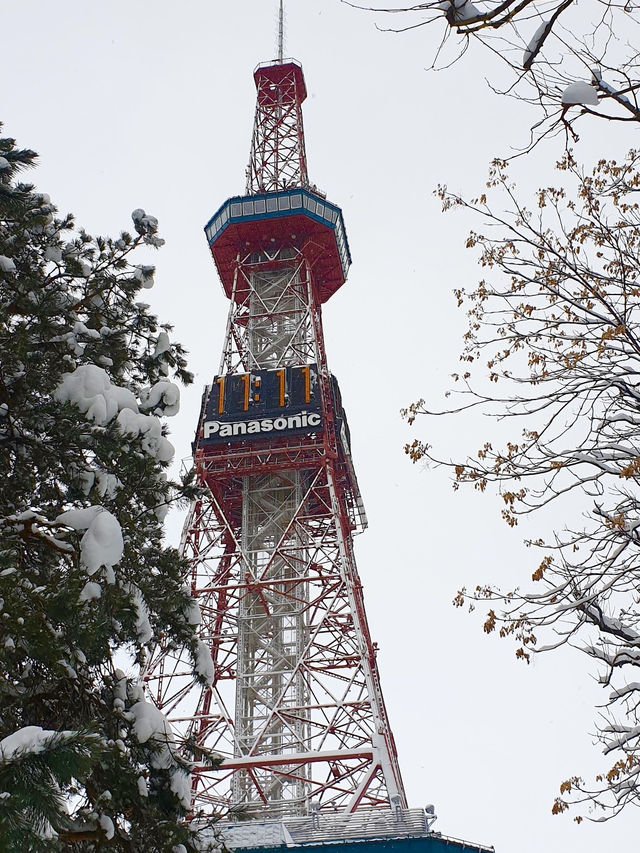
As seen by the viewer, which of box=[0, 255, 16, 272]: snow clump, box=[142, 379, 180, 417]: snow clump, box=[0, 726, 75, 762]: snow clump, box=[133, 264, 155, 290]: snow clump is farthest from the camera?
box=[133, 264, 155, 290]: snow clump

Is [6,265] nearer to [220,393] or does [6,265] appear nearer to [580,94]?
[580,94]

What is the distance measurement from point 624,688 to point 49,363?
19.8ft

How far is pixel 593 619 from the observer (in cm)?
822

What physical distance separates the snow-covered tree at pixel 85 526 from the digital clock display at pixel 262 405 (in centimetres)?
2609

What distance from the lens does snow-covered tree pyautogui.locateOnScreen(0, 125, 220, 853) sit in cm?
759

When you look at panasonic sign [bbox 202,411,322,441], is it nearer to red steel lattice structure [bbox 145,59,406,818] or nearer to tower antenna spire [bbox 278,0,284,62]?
red steel lattice structure [bbox 145,59,406,818]

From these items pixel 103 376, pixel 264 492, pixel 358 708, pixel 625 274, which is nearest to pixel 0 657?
pixel 103 376

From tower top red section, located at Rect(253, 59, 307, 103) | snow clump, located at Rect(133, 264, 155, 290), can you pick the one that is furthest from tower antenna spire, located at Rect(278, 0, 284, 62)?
snow clump, located at Rect(133, 264, 155, 290)

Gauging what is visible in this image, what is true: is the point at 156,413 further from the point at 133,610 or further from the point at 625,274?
the point at 625,274

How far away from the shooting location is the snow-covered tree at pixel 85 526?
24.9 feet

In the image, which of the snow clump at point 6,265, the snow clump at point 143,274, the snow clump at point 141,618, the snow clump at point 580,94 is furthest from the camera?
the snow clump at point 143,274

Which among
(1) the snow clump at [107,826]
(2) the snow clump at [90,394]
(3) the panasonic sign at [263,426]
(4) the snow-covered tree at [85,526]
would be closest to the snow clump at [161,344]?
(4) the snow-covered tree at [85,526]

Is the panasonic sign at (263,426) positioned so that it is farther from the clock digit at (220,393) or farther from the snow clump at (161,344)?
the snow clump at (161,344)

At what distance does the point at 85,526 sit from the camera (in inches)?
303
